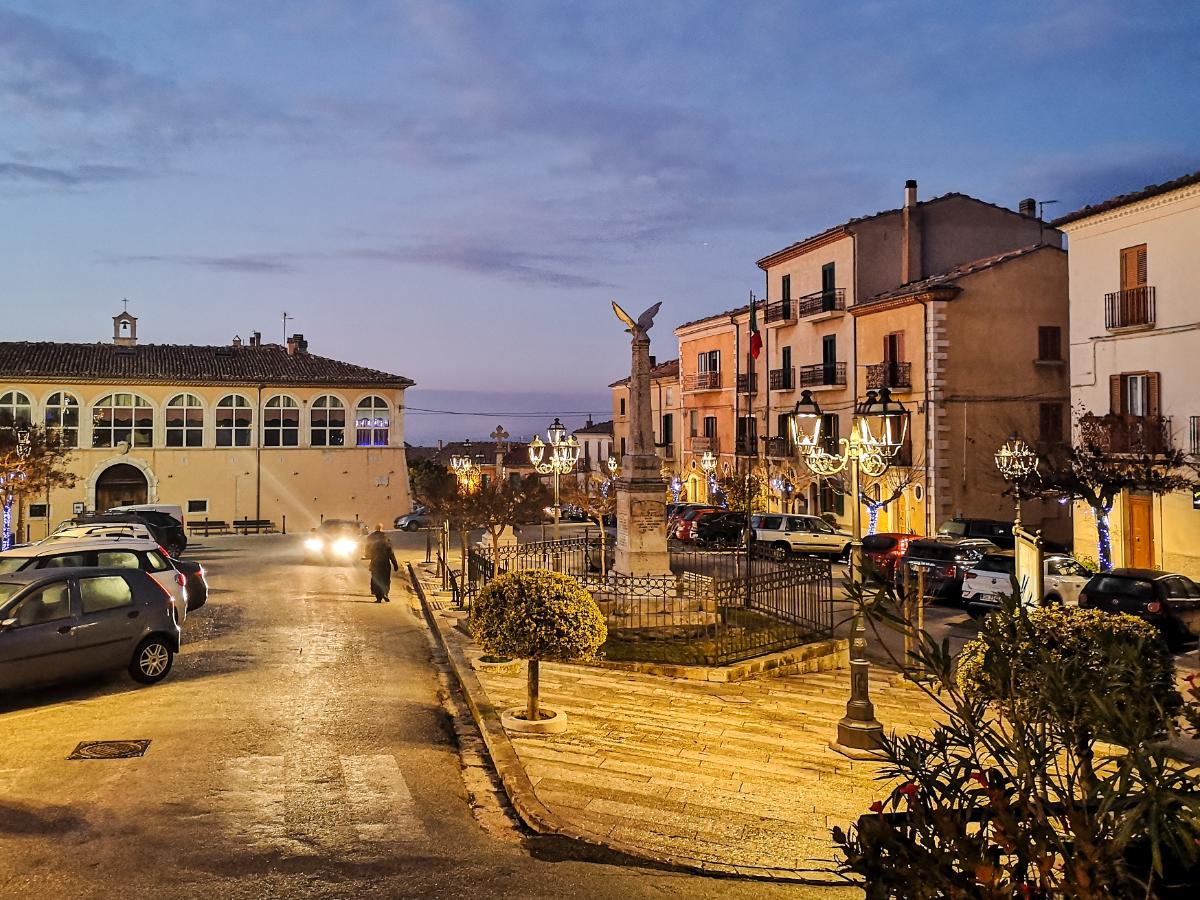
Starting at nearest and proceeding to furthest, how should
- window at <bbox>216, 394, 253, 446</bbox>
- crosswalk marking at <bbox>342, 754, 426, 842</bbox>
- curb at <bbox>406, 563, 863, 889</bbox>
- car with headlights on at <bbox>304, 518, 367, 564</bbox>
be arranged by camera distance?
1. curb at <bbox>406, 563, 863, 889</bbox>
2. crosswalk marking at <bbox>342, 754, 426, 842</bbox>
3. car with headlights on at <bbox>304, 518, 367, 564</bbox>
4. window at <bbox>216, 394, 253, 446</bbox>

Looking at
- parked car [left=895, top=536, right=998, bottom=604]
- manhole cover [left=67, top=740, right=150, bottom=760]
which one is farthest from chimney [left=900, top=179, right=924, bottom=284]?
Answer: manhole cover [left=67, top=740, right=150, bottom=760]

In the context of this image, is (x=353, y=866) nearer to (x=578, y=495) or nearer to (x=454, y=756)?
(x=454, y=756)

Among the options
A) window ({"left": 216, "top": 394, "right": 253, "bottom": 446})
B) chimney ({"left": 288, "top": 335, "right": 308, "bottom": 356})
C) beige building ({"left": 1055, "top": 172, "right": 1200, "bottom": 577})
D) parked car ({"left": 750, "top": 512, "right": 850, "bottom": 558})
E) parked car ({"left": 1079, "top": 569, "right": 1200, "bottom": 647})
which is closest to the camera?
parked car ({"left": 1079, "top": 569, "right": 1200, "bottom": 647})

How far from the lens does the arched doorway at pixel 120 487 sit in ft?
149

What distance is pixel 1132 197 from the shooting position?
80.0 ft

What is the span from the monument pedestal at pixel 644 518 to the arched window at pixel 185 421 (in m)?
35.4

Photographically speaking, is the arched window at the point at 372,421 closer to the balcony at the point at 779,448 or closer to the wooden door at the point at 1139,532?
the balcony at the point at 779,448

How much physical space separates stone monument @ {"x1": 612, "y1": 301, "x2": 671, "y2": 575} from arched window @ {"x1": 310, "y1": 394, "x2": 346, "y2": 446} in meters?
33.8

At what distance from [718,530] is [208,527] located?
82.6 ft

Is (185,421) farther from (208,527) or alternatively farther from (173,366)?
(208,527)

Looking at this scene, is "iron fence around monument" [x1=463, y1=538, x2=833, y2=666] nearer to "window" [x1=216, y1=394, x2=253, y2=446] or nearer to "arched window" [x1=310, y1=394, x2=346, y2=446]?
"arched window" [x1=310, y1=394, x2=346, y2=446]

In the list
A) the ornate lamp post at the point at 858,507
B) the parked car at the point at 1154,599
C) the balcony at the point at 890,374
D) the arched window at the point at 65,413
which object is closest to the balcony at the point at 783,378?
the balcony at the point at 890,374

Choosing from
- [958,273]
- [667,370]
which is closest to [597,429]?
[667,370]

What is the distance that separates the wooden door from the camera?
2453 cm
